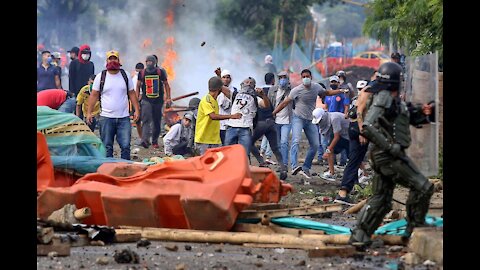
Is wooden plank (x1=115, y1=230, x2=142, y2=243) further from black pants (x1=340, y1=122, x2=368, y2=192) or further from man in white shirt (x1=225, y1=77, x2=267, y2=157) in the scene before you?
man in white shirt (x1=225, y1=77, x2=267, y2=157)

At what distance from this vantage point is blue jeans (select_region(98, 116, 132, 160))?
693 inches

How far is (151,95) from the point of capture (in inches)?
918

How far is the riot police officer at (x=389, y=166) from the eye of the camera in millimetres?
10859

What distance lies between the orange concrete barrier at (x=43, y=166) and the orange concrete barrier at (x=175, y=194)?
1.72ft

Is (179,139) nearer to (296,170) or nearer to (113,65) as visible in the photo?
(296,170)

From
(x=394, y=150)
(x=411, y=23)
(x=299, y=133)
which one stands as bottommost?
(x=299, y=133)

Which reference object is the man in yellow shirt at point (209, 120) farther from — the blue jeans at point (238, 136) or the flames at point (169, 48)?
the flames at point (169, 48)

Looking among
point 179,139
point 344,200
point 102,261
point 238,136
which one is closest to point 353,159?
point 344,200

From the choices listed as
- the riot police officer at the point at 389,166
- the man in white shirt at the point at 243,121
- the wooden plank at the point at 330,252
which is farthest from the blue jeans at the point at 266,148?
the wooden plank at the point at 330,252

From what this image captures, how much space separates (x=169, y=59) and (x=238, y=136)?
2087cm
